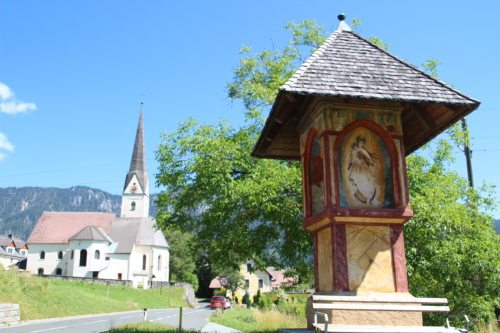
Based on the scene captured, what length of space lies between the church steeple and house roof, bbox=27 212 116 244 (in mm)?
7295

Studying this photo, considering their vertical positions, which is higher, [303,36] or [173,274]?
[303,36]

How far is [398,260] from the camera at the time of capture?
6742mm

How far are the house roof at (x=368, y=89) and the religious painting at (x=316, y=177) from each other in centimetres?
69

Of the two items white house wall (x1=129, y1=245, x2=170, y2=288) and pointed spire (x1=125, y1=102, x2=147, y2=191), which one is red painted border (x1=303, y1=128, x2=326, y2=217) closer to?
white house wall (x1=129, y1=245, x2=170, y2=288)

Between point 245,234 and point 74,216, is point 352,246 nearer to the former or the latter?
point 245,234

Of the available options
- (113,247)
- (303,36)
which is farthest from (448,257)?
(113,247)

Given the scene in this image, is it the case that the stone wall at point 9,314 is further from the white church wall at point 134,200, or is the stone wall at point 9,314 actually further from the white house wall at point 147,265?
the white church wall at point 134,200

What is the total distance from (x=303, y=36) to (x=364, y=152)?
1320cm

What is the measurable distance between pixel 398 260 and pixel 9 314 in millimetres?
24665

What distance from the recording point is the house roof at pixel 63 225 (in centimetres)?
7977

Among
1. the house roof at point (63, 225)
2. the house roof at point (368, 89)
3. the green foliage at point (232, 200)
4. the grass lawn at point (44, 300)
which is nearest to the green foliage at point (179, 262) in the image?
the house roof at point (63, 225)

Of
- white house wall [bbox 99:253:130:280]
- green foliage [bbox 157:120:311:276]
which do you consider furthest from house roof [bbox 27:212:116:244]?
green foliage [bbox 157:120:311:276]

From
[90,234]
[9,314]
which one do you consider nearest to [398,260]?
[9,314]

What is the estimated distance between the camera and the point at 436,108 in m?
7.40
